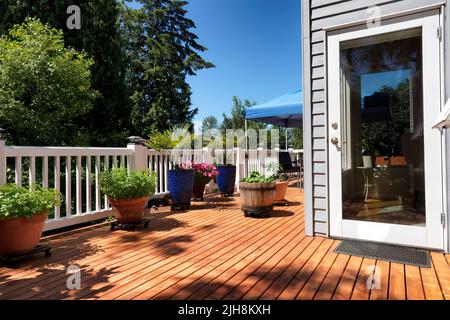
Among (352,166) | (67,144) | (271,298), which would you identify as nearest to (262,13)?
(67,144)

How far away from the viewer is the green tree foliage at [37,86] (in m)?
7.39

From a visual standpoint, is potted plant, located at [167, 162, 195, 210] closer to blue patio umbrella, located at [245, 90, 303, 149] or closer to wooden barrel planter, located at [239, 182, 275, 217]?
wooden barrel planter, located at [239, 182, 275, 217]

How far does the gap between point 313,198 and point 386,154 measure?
0.79 m

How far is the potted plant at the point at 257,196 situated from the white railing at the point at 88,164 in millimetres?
1559

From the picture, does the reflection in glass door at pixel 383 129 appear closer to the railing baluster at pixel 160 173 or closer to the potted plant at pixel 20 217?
the potted plant at pixel 20 217

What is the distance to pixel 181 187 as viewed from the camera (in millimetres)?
4348

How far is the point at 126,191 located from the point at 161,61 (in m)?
17.9

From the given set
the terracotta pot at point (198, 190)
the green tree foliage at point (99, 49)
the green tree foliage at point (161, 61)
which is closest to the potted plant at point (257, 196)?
the terracotta pot at point (198, 190)

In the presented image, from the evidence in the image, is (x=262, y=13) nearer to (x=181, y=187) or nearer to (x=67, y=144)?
(x=67, y=144)

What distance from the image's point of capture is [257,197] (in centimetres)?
377

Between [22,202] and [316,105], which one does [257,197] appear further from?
[22,202]

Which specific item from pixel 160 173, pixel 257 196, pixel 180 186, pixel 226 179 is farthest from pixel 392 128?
pixel 160 173
